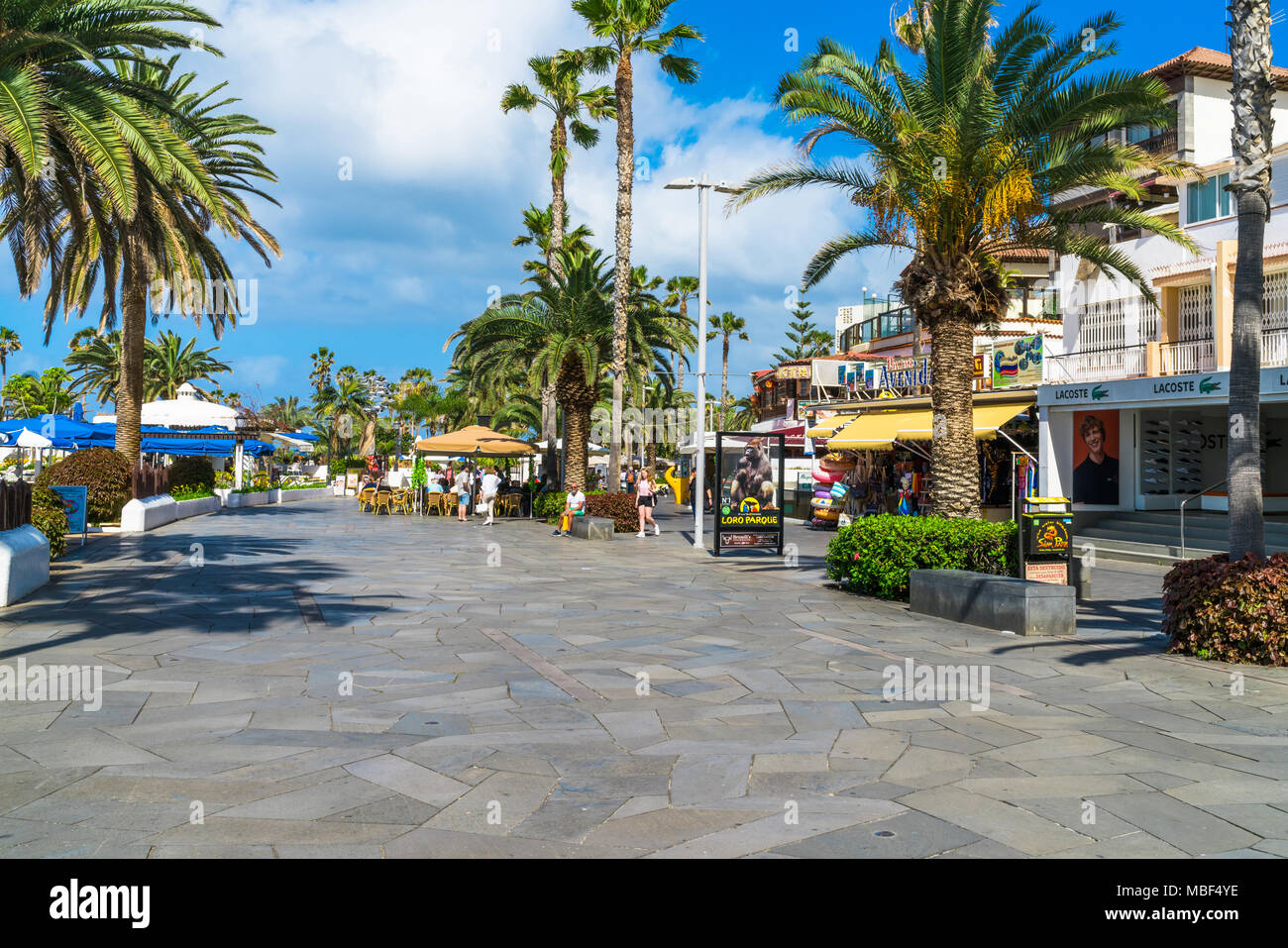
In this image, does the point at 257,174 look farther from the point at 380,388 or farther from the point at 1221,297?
the point at 380,388

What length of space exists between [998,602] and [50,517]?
1253 centimetres

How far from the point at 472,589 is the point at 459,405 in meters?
61.0

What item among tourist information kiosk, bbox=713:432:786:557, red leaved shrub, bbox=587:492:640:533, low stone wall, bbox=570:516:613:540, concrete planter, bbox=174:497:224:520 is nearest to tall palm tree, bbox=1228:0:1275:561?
tourist information kiosk, bbox=713:432:786:557

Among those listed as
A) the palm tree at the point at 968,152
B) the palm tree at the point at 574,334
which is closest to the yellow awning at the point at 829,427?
the palm tree at the point at 574,334

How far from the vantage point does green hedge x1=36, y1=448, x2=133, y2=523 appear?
2006 centimetres

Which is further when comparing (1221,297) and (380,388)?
(380,388)

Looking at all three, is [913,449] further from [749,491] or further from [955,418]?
[955,418]

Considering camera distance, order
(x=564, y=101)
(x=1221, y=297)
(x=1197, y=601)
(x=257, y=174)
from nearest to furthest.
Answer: (x=1197, y=601)
(x=1221, y=297)
(x=257, y=174)
(x=564, y=101)

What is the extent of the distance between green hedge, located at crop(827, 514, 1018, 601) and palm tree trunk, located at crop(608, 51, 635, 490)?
12.5 m

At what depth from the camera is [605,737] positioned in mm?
5715

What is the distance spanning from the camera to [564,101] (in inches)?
1224

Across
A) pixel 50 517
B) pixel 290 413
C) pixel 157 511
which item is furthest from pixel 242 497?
pixel 290 413

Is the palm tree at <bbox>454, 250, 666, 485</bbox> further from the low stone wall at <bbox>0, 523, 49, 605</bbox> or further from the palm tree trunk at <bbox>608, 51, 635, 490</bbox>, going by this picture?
the low stone wall at <bbox>0, 523, 49, 605</bbox>
